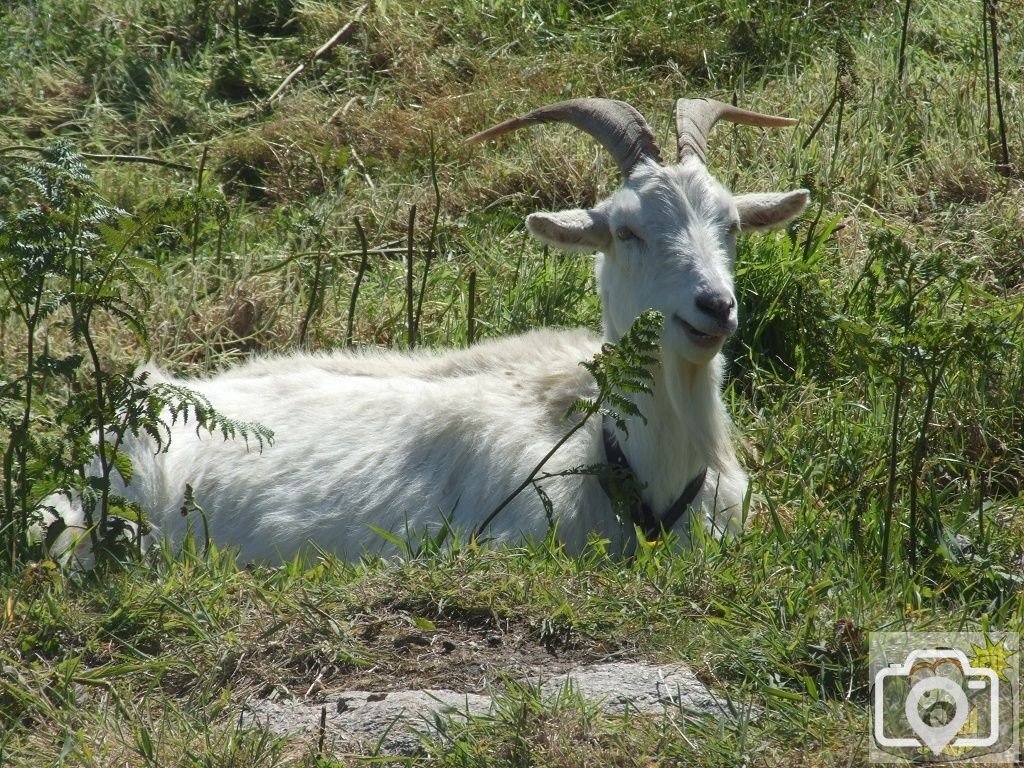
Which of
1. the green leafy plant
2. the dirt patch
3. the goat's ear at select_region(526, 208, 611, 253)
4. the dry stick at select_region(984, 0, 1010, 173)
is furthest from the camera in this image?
the dry stick at select_region(984, 0, 1010, 173)

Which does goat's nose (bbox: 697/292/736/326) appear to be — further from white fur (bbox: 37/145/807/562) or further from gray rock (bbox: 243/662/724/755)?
gray rock (bbox: 243/662/724/755)

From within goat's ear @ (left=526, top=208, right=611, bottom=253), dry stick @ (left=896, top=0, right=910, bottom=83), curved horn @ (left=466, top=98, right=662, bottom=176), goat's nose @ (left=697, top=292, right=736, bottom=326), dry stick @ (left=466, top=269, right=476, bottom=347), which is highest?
dry stick @ (left=896, top=0, right=910, bottom=83)

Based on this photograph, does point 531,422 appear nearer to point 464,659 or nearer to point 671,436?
point 671,436

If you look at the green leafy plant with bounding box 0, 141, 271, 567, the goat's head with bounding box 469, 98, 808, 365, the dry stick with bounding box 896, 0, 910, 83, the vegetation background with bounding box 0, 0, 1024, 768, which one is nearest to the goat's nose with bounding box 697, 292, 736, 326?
the goat's head with bounding box 469, 98, 808, 365

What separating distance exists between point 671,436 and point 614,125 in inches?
54.4

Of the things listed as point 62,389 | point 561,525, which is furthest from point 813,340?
point 62,389

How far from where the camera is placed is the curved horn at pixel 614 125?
18.2 ft

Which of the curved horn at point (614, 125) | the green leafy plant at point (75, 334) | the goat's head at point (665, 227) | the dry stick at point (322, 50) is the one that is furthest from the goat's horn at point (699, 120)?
the dry stick at point (322, 50)

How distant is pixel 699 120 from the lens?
5867 millimetres

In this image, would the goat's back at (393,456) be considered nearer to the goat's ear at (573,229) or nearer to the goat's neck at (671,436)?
the goat's neck at (671,436)

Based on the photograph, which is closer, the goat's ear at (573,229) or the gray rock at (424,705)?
the gray rock at (424,705)

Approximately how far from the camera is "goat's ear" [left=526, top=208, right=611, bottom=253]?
5.50 meters

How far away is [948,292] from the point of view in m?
5.75

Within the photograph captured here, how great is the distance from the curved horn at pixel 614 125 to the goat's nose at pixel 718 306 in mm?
891
